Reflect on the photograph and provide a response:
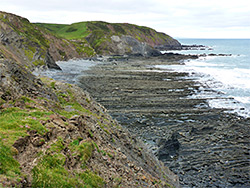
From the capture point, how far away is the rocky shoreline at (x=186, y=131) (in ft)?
62.7

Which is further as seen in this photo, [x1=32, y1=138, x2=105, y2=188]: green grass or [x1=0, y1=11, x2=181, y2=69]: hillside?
[x1=0, y1=11, x2=181, y2=69]: hillside

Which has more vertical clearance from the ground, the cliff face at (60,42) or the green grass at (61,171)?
the cliff face at (60,42)

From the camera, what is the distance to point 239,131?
26.3m

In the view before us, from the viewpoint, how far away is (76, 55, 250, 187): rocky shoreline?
62.7 feet

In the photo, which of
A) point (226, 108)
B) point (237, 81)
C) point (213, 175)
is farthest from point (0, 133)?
point (237, 81)

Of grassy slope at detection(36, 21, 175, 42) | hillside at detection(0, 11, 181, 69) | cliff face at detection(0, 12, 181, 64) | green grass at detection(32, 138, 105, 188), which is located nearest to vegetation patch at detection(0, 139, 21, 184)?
green grass at detection(32, 138, 105, 188)

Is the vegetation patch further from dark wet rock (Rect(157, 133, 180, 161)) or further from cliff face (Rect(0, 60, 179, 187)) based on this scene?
dark wet rock (Rect(157, 133, 180, 161))

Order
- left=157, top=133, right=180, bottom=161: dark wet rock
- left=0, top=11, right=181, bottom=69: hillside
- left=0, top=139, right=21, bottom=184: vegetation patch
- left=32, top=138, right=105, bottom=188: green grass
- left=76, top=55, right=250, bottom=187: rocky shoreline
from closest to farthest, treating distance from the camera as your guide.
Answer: left=0, top=139, right=21, bottom=184: vegetation patch, left=32, top=138, right=105, bottom=188: green grass, left=76, top=55, right=250, bottom=187: rocky shoreline, left=157, top=133, right=180, bottom=161: dark wet rock, left=0, top=11, right=181, bottom=69: hillside

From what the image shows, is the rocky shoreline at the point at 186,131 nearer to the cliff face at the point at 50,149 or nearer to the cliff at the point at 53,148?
the cliff at the point at 53,148

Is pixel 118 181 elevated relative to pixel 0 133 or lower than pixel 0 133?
lower

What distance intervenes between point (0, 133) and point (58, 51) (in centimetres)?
8724

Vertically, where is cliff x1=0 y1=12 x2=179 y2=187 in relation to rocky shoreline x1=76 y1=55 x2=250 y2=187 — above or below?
above

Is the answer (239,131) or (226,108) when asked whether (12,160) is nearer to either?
(239,131)

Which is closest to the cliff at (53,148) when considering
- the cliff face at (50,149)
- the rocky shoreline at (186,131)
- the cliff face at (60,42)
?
the cliff face at (50,149)
